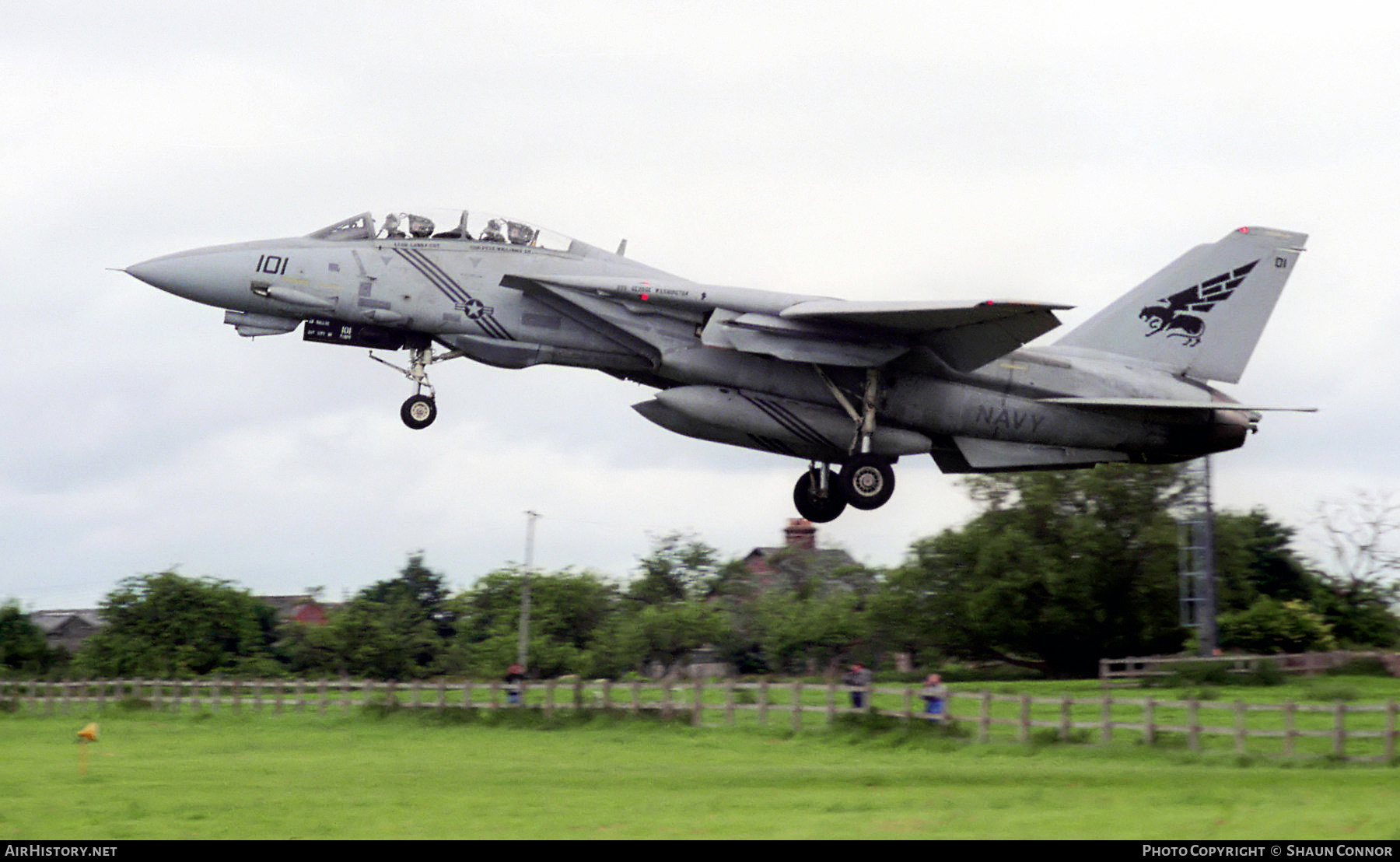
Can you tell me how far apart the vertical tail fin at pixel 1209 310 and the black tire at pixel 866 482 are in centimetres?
423

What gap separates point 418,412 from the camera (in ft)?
75.6

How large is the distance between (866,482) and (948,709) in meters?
3.70

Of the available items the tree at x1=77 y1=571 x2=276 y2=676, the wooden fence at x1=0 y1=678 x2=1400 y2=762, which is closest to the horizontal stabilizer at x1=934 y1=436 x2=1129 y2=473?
the wooden fence at x1=0 y1=678 x2=1400 y2=762

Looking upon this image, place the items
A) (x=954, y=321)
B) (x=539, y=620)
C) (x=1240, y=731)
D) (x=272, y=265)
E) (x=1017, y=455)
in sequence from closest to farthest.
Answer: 1. (x=1240, y=731)
2. (x=954, y=321)
3. (x=272, y=265)
4. (x=1017, y=455)
5. (x=539, y=620)

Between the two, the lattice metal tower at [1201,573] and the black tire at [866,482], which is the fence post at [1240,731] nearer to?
the black tire at [866,482]

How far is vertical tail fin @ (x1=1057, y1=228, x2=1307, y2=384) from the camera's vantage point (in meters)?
25.7

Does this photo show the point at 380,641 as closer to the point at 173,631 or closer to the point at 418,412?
the point at 173,631

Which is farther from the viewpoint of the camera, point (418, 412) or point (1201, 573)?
point (1201, 573)

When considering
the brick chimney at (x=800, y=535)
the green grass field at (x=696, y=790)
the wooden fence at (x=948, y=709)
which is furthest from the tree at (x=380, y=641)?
the green grass field at (x=696, y=790)

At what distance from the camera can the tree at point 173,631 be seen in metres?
64.6

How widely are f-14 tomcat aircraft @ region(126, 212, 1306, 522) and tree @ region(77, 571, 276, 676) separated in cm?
4386

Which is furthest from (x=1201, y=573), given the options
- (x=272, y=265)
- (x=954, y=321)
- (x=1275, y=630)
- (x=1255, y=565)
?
(x=272, y=265)

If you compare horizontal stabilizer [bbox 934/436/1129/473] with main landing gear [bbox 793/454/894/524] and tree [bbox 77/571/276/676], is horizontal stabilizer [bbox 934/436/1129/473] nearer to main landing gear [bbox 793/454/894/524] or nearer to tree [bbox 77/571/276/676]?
main landing gear [bbox 793/454/894/524]

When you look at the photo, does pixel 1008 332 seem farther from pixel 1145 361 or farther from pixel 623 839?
pixel 623 839
